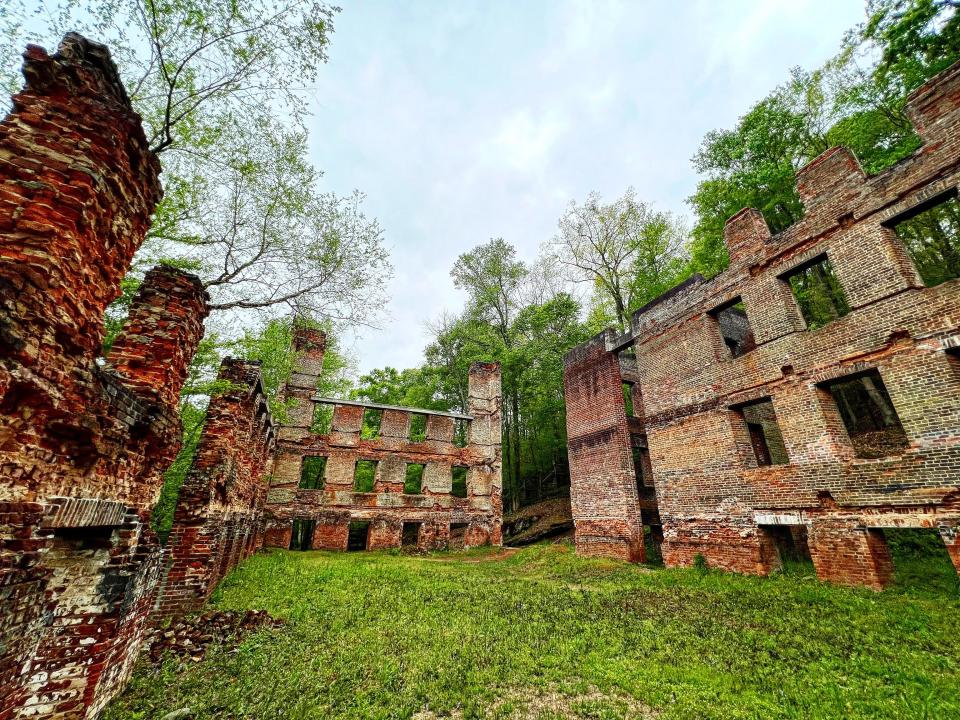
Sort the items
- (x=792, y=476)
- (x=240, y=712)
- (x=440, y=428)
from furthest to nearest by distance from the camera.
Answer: (x=440, y=428) < (x=792, y=476) < (x=240, y=712)

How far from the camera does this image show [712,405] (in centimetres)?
1084

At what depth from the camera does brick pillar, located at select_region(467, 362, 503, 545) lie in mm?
Answer: 20823

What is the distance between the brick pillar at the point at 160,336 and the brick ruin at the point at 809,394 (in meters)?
11.8

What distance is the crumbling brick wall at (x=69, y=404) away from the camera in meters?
2.58

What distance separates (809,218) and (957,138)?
2.47 metres

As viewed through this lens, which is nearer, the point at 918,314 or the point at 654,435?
the point at 918,314

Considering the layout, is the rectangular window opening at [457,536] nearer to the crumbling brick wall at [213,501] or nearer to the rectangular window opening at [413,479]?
the rectangular window opening at [413,479]

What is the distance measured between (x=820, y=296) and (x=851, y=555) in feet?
36.5

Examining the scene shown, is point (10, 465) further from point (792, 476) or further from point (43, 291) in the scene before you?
point (792, 476)

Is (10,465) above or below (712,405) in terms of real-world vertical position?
below

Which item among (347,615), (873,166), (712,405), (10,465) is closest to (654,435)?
(712,405)

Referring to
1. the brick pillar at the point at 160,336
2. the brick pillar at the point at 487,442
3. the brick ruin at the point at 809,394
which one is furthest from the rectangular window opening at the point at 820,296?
the brick pillar at the point at 160,336

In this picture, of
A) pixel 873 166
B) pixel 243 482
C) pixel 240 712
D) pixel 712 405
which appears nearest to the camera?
pixel 240 712

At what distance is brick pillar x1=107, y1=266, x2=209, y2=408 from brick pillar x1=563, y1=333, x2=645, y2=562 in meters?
12.4
